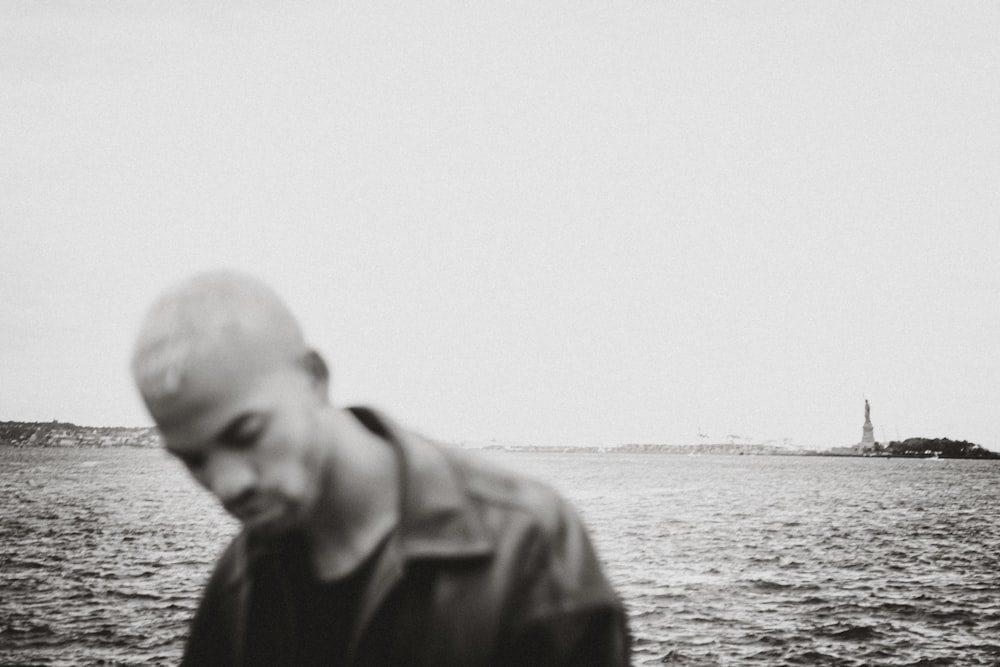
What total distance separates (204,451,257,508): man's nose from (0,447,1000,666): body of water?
0.57 meters

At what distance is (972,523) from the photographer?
57.2 meters

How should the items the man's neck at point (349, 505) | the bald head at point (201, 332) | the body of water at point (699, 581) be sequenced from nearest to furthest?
the bald head at point (201, 332) < the man's neck at point (349, 505) < the body of water at point (699, 581)

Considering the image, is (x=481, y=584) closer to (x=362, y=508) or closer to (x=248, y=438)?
(x=362, y=508)

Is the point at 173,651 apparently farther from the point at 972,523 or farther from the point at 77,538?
the point at 972,523

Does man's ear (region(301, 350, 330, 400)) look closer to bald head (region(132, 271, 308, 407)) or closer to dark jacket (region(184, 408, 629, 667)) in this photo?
bald head (region(132, 271, 308, 407))

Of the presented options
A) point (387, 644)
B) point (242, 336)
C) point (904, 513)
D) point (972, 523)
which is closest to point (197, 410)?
point (242, 336)

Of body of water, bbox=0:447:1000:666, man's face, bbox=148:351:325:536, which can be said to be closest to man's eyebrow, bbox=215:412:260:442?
man's face, bbox=148:351:325:536

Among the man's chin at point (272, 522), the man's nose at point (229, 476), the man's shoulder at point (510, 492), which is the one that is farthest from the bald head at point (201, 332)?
the man's shoulder at point (510, 492)

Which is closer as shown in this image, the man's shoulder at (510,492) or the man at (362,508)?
the man at (362,508)

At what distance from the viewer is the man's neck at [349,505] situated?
5.60 feet

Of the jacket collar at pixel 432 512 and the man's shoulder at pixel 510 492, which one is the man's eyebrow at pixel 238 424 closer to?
the jacket collar at pixel 432 512

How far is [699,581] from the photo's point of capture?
31.2 meters

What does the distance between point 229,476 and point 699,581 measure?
3183 centimetres

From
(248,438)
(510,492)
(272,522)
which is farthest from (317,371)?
(510,492)
